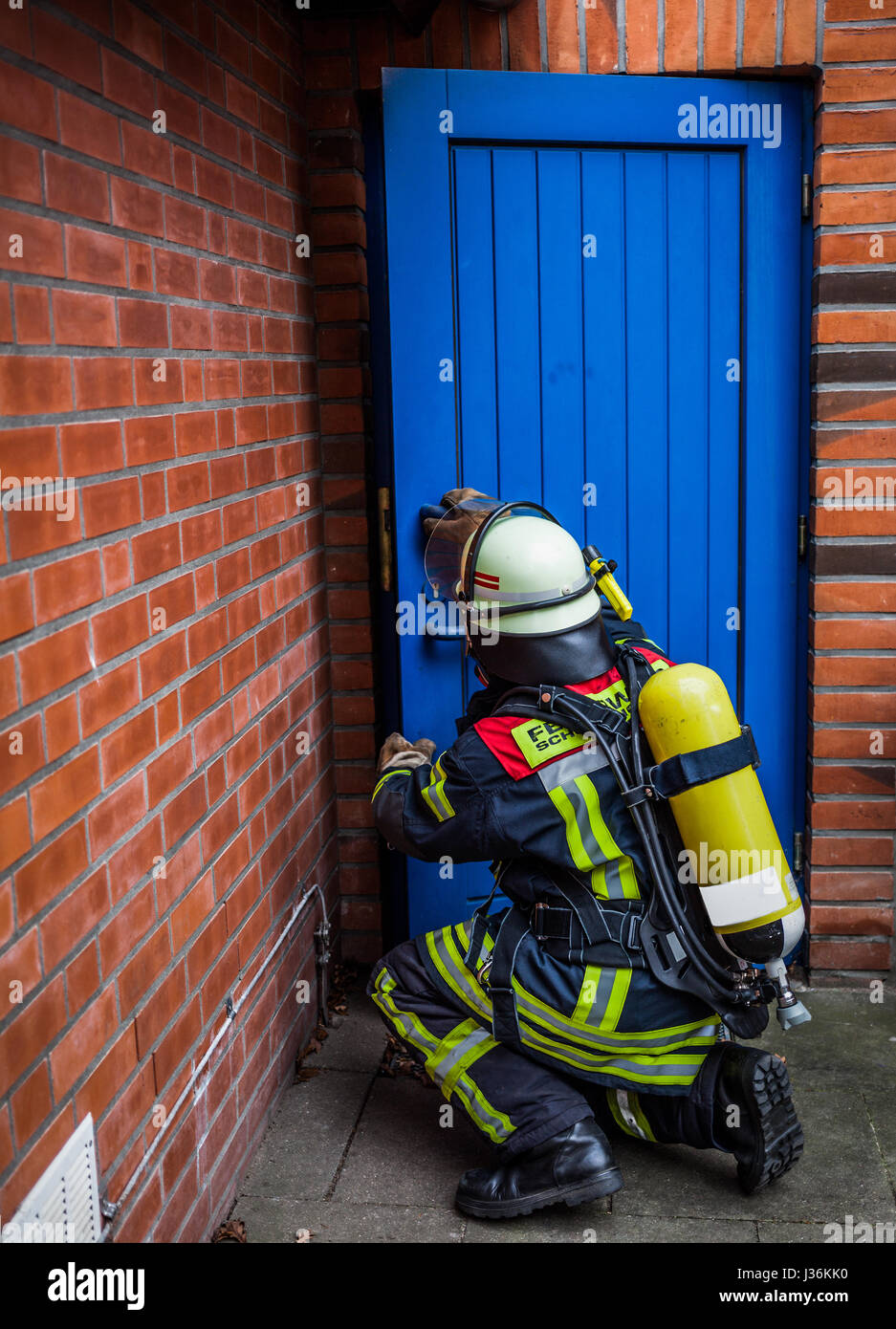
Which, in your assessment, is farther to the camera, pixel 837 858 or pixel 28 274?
pixel 837 858

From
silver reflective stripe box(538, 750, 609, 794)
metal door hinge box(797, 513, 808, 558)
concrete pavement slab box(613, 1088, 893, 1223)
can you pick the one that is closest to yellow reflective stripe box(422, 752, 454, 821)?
silver reflective stripe box(538, 750, 609, 794)

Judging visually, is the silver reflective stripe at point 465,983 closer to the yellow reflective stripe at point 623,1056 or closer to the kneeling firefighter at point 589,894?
the kneeling firefighter at point 589,894

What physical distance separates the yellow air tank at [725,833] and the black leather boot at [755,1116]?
179 millimetres

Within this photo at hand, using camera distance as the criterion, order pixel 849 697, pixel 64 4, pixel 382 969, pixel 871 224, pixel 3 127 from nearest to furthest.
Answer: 1. pixel 3 127
2. pixel 64 4
3. pixel 382 969
4. pixel 871 224
5. pixel 849 697

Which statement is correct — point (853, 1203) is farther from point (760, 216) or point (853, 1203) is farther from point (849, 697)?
point (760, 216)

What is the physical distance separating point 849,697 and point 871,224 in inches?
53.8

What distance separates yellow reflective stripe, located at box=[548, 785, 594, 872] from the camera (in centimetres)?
276

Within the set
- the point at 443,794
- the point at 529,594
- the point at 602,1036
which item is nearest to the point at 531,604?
the point at 529,594

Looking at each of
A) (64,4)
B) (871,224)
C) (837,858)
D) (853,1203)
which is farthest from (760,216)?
(853,1203)

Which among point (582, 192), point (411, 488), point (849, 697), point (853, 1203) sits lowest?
point (853, 1203)

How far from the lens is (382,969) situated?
10.6 feet

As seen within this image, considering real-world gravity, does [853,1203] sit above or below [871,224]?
below

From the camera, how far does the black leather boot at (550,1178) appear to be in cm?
276

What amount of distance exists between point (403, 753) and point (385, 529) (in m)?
0.91
